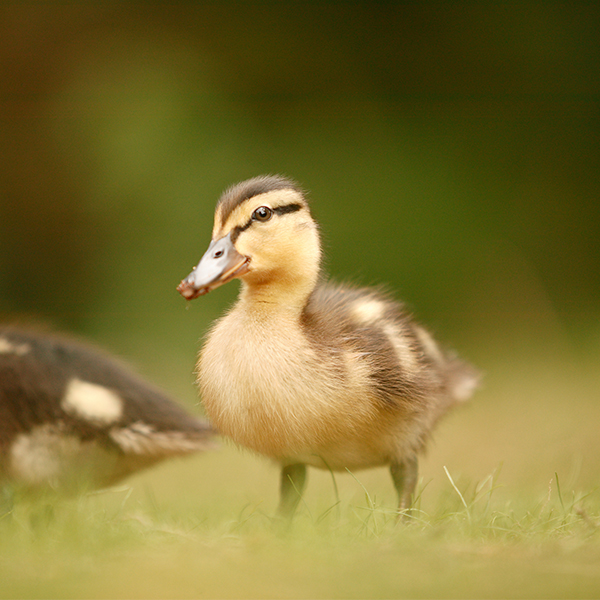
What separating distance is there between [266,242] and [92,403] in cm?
74

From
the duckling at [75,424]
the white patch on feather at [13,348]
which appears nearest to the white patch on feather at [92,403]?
the duckling at [75,424]

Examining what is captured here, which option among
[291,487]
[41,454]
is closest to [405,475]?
[291,487]

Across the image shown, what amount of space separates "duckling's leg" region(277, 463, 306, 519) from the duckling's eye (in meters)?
0.58

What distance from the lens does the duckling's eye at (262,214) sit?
5.61ft

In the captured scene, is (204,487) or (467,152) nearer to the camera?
(204,487)

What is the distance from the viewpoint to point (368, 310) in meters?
1.95

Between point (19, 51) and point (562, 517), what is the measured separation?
4.28m

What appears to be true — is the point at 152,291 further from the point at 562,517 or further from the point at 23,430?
the point at 562,517

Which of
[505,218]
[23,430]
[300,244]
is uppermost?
[505,218]

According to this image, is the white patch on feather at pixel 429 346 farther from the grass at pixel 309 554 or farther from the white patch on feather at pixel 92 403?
the white patch on feather at pixel 92 403

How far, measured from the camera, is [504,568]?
1.24 meters

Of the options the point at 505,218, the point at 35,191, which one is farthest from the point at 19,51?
the point at 505,218

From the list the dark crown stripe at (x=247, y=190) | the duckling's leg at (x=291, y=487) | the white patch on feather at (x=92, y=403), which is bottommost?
the duckling's leg at (x=291, y=487)

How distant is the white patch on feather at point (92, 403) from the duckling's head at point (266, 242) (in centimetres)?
59
